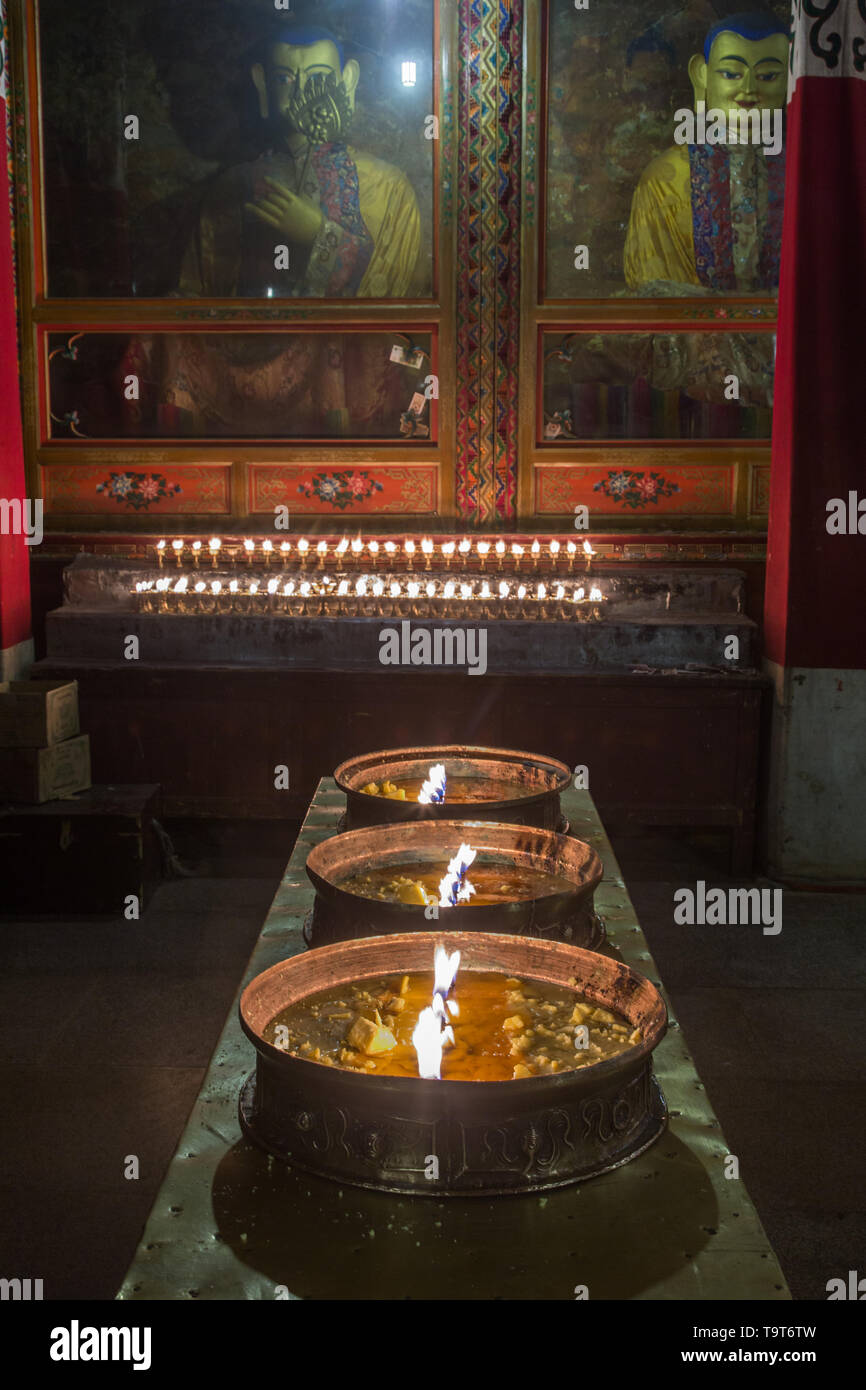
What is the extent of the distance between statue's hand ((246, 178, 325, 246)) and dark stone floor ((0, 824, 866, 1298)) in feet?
13.3

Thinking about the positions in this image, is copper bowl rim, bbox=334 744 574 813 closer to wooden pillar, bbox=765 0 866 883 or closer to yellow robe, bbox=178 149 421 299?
wooden pillar, bbox=765 0 866 883

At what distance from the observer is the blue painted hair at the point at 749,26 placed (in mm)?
7906

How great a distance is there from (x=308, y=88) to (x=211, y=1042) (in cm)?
626

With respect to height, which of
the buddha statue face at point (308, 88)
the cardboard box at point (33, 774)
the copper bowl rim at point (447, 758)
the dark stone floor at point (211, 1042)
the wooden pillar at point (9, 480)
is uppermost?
the buddha statue face at point (308, 88)

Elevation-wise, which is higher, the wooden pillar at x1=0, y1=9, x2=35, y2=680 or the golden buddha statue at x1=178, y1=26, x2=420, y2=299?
the golden buddha statue at x1=178, y1=26, x2=420, y2=299

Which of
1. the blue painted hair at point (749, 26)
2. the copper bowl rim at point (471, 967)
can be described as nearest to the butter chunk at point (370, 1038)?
the copper bowl rim at point (471, 967)

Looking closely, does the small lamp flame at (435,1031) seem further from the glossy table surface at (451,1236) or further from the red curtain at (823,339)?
the red curtain at (823,339)

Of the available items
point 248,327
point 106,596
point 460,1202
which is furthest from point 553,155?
point 460,1202

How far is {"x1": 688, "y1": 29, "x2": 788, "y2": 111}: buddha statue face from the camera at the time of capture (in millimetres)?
7930

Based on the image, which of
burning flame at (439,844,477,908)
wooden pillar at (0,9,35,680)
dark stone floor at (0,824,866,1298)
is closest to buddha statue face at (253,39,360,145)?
wooden pillar at (0,9,35,680)

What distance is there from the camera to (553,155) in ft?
26.5

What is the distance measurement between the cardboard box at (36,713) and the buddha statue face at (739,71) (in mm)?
5573

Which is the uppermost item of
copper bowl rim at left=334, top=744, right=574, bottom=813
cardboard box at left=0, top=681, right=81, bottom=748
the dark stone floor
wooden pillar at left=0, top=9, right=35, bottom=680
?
wooden pillar at left=0, top=9, right=35, bottom=680

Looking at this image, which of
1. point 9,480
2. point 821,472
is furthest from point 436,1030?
point 9,480
